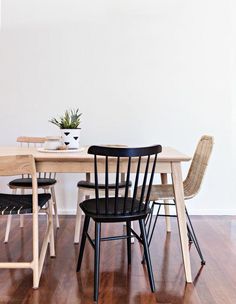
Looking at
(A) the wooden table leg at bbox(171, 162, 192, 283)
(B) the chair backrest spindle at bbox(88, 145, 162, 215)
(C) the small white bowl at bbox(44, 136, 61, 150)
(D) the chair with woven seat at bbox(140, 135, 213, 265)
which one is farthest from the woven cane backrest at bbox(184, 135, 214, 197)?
(C) the small white bowl at bbox(44, 136, 61, 150)

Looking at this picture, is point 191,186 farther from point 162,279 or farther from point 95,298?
point 95,298

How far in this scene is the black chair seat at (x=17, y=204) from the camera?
5.97 ft

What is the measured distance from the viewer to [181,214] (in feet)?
6.29

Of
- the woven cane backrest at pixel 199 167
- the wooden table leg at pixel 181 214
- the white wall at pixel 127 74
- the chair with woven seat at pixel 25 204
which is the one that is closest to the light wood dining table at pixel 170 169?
the wooden table leg at pixel 181 214

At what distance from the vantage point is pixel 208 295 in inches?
69.2

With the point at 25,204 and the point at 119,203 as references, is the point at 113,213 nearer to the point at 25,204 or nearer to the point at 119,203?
the point at 119,203

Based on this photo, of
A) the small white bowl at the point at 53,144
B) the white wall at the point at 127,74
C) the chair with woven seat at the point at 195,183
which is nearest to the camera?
the chair with woven seat at the point at 195,183

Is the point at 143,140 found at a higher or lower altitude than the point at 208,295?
higher

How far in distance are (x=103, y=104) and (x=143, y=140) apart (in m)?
0.56

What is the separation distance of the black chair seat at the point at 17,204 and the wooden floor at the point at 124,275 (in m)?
0.44

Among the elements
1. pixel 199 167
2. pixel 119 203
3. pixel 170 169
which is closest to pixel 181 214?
pixel 170 169

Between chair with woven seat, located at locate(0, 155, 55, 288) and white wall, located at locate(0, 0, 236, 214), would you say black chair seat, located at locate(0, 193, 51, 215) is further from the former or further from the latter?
white wall, located at locate(0, 0, 236, 214)

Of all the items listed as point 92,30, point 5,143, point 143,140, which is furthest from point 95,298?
point 92,30

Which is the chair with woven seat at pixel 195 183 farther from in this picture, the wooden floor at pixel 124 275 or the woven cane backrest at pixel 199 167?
the wooden floor at pixel 124 275
